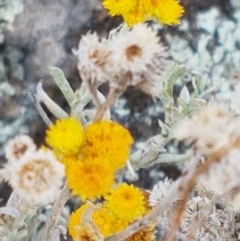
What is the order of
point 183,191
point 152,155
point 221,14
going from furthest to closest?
point 221,14 < point 152,155 < point 183,191

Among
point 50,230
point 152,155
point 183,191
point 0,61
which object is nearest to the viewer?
point 183,191

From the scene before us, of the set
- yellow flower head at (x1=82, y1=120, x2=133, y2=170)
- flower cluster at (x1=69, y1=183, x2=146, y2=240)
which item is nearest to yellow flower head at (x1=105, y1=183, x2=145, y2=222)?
flower cluster at (x1=69, y1=183, x2=146, y2=240)

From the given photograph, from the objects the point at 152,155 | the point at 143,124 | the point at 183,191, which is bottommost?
the point at 143,124

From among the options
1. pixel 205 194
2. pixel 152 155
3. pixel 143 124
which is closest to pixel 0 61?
pixel 143 124

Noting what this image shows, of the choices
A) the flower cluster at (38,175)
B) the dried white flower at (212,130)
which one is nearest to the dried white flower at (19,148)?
the flower cluster at (38,175)

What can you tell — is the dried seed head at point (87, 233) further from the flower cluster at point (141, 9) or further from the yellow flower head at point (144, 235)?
the flower cluster at point (141, 9)

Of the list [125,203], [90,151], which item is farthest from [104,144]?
[125,203]

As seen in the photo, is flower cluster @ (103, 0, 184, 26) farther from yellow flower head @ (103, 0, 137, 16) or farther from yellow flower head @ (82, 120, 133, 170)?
yellow flower head @ (82, 120, 133, 170)

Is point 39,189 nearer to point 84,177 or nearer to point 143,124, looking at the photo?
point 84,177
